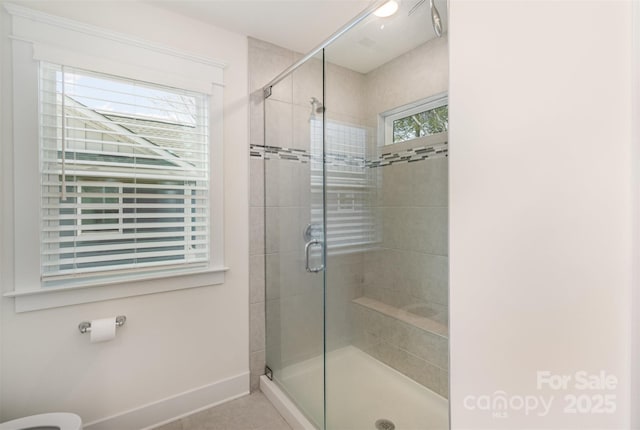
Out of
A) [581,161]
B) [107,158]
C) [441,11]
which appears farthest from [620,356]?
[107,158]

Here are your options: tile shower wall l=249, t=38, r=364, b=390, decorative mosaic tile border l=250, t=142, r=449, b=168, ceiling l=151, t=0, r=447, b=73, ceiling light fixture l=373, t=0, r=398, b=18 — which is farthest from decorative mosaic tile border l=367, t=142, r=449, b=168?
ceiling light fixture l=373, t=0, r=398, b=18

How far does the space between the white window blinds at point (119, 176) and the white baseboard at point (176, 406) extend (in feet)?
2.62

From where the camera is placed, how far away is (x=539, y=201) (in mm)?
485

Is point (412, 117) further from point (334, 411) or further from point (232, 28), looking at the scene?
point (334, 411)

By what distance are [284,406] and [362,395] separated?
0.49m

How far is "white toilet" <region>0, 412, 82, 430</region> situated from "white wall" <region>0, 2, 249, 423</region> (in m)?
0.17

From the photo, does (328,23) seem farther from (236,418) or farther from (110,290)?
(236,418)

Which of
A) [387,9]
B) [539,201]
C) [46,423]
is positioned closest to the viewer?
[539,201]

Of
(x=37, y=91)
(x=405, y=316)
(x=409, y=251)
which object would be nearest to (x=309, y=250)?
(x=409, y=251)

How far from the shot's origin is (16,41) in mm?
1383

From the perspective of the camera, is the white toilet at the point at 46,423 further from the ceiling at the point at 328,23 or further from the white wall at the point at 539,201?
the ceiling at the point at 328,23

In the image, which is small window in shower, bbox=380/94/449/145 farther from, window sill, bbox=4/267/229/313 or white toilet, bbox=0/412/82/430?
white toilet, bbox=0/412/82/430

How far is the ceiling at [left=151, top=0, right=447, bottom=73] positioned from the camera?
1.46 meters

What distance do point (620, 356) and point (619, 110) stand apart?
1.15 feet
